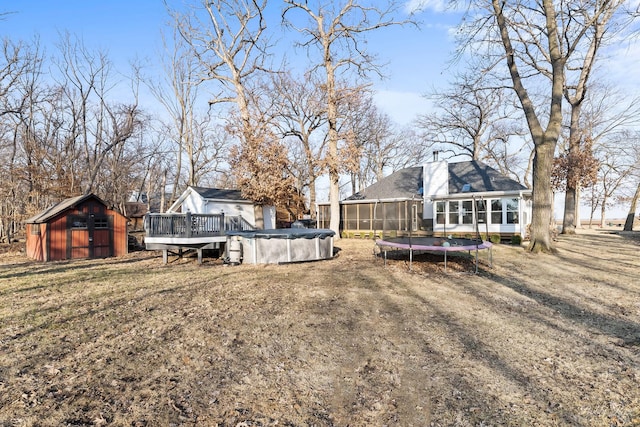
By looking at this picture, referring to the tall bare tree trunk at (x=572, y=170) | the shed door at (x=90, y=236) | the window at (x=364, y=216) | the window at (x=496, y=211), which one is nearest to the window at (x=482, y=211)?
the window at (x=496, y=211)

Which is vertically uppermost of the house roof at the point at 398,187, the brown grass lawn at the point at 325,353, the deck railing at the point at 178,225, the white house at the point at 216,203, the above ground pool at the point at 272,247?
the house roof at the point at 398,187

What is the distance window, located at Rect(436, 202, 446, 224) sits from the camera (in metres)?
19.2

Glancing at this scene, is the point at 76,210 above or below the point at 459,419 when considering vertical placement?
above

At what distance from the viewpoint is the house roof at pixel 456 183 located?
18250mm

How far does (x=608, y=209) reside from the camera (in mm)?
42875

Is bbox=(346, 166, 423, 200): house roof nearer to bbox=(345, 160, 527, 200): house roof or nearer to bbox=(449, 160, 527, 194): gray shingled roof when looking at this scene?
bbox=(345, 160, 527, 200): house roof

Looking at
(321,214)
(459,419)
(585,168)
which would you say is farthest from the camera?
(321,214)

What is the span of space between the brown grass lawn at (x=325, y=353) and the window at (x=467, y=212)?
1052 centimetres

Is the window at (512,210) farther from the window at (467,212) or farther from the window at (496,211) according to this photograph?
the window at (467,212)

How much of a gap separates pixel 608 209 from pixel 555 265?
1768 inches

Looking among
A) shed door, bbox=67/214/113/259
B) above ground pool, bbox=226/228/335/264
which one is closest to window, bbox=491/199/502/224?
above ground pool, bbox=226/228/335/264

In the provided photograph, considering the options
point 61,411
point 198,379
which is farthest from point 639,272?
point 61,411

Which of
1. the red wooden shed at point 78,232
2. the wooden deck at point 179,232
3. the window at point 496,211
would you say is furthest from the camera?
the window at point 496,211

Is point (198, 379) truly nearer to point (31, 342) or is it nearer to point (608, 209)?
point (31, 342)
